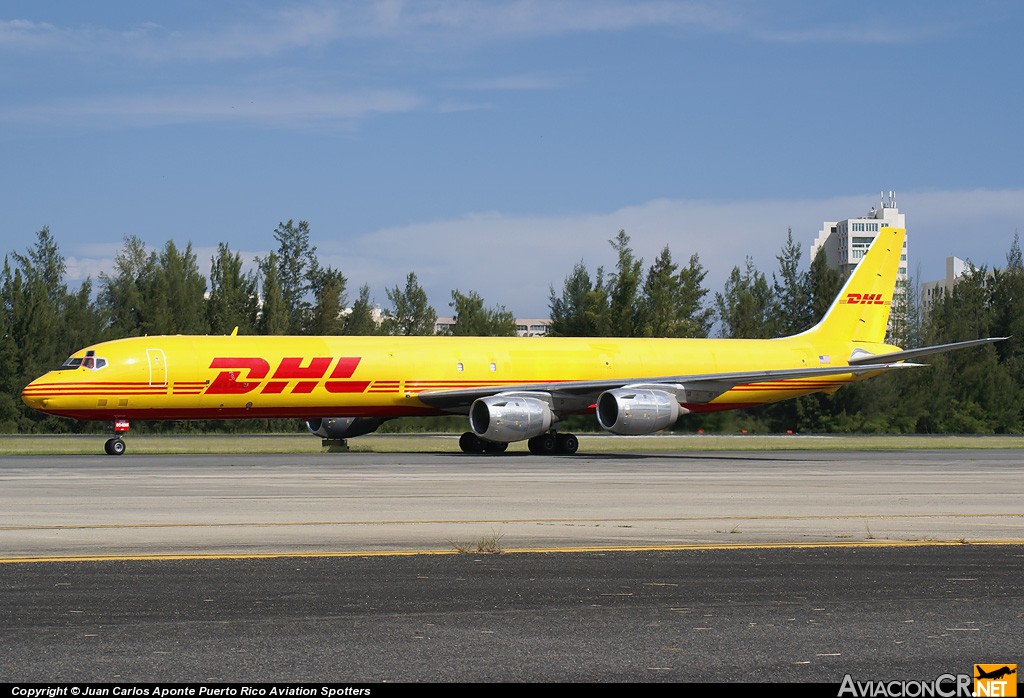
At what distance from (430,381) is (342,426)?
4.19 meters

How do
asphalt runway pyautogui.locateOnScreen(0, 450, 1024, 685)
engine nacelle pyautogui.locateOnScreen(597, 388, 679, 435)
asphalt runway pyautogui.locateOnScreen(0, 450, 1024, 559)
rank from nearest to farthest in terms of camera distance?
asphalt runway pyautogui.locateOnScreen(0, 450, 1024, 685) < asphalt runway pyautogui.locateOnScreen(0, 450, 1024, 559) < engine nacelle pyautogui.locateOnScreen(597, 388, 679, 435)

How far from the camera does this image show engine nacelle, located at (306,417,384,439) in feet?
A: 142

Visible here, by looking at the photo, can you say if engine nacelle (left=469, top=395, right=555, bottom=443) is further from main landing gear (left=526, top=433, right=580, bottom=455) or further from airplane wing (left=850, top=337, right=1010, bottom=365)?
airplane wing (left=850, top=337, right=1010, bottom=365)

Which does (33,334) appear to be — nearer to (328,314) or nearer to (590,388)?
(328,314)

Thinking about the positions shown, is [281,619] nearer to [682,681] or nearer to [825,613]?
[682,681]

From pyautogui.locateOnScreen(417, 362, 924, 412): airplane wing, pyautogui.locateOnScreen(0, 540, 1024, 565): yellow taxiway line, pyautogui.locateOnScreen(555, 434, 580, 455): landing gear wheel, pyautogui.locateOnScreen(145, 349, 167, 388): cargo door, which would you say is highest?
pyautogui.locateOnScreen(145, 349, 167, 388): cargo door

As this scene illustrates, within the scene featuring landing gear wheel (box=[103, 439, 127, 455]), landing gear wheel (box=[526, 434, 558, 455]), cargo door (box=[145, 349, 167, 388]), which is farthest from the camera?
landing gear wheel (box=[526, 434, 558, 455])

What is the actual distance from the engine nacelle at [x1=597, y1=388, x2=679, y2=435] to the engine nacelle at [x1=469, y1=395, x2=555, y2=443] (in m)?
1.78

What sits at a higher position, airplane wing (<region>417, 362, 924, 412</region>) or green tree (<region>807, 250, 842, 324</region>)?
green tree (<region>807, 250, 842, 324</region>)

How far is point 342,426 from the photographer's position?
4353cm

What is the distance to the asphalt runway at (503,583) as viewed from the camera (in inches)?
304

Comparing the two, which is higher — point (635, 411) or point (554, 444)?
point (635, 411)

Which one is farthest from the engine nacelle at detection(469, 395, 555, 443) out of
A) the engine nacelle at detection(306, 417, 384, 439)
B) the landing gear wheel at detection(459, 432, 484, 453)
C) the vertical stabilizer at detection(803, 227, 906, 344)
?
the vertical stabilizer at detection(803, 227, 906, 344)

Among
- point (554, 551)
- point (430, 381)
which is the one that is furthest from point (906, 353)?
point (554, 551)
